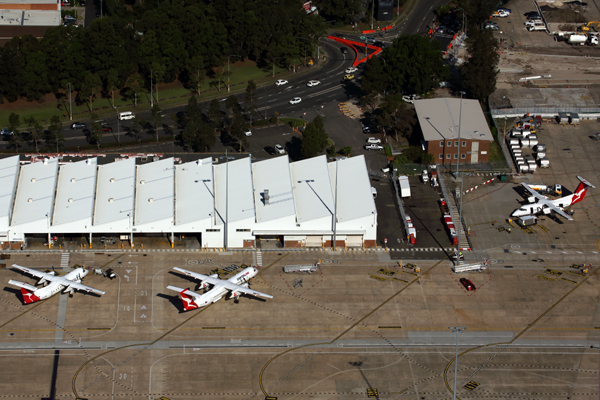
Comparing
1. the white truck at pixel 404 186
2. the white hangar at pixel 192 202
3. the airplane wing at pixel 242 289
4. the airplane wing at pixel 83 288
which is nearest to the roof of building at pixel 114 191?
the white hangar at pixel 192 202

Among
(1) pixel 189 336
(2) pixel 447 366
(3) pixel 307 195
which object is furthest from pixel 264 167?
(2) pixel 447 366

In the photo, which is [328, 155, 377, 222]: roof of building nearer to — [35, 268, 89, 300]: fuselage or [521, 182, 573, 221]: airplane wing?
[521, 182, 573, 221]: airplane wing

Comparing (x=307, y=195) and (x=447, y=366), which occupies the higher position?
(x=307, y=195)

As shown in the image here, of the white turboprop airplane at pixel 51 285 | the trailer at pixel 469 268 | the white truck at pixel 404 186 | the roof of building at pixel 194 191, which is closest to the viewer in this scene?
the white turboprop airplane at pixel 51 285

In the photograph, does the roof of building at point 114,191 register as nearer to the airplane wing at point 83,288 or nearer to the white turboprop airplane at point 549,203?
the airplane wing at point 83,288

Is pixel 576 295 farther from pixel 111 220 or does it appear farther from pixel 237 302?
pixel 111 220

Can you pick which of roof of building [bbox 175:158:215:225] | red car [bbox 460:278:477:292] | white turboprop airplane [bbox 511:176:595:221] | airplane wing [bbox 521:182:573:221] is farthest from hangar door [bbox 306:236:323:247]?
airplane wing [bbox 521:182:573:221]

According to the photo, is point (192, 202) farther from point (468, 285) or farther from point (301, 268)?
point (468, 285)
